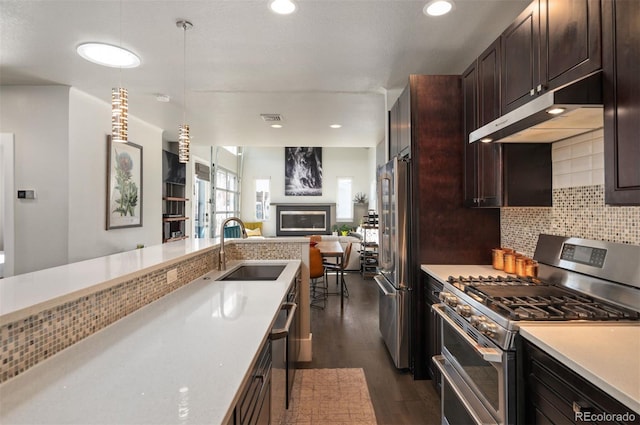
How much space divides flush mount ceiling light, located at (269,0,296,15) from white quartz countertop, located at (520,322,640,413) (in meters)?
2.05

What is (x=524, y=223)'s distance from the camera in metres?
2.31

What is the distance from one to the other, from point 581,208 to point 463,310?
92 centimetres

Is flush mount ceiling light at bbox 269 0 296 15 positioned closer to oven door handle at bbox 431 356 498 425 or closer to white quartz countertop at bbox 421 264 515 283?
white quartz countertop at bbox 421 264 515 283

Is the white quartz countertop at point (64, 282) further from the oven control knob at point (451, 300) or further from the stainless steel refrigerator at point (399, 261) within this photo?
the stainless steel refrigerator at point (399, 261)

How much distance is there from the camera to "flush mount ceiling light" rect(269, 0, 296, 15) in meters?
1.93

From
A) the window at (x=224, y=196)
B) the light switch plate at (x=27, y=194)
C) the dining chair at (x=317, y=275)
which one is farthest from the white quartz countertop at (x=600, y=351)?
the window at (x=224, y=196)

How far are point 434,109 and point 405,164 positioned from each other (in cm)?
47

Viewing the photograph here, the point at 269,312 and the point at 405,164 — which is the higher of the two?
the point at 405,164

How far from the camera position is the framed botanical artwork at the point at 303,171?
9852mm

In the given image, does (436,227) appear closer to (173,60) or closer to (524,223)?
(524,223)

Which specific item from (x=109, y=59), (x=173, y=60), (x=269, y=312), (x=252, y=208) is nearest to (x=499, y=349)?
(x=269, y=312)

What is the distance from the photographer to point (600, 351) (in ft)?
3.39

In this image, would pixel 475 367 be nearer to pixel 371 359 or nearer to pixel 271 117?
pixel 371 359

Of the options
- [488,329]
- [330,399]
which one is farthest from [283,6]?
[330,399]
